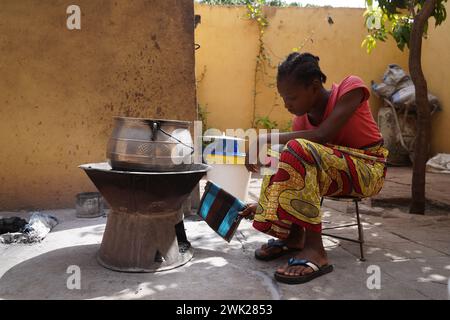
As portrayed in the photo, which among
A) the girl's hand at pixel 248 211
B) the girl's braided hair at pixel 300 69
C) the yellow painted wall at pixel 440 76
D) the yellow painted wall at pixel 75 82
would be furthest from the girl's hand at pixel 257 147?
the yellow painted wall at pixel 440 76

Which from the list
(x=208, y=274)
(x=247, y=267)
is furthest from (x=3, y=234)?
(x=247, y=267)

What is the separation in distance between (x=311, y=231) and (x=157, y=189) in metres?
0.93

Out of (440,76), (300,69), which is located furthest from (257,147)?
(440,76)

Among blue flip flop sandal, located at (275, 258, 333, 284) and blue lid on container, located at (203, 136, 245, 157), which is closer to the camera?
blue flip flop sandal, located at (275, 258, 333, 284)

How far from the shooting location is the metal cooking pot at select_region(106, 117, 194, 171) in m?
2.28

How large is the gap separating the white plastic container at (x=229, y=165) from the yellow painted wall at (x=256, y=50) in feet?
15.0

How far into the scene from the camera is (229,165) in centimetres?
370

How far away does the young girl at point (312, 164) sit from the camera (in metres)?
2.21

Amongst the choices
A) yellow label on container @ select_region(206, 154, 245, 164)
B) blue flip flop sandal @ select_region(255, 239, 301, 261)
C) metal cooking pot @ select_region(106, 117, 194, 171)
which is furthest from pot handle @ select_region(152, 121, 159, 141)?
yellow label on container @ select_region(206, 154, 245, 164)

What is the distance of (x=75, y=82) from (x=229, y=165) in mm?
1674

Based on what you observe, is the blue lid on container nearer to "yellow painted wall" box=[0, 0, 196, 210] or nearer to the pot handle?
"yellow painted wall" box=[0, 0, 196, 210]

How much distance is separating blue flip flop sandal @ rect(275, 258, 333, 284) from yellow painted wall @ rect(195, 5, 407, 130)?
6.17 m

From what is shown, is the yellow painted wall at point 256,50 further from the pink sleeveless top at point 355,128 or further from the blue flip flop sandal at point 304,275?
the blue flip flop sandal at point 304,275

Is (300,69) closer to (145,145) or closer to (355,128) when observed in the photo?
(355,128)
